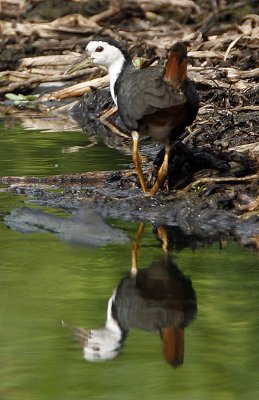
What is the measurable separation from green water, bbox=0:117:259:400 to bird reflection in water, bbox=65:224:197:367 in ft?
0.13

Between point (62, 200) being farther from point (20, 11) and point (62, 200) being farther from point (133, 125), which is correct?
point (20, 11)

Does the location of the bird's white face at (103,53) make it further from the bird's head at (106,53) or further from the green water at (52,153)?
the green water at (52,153)

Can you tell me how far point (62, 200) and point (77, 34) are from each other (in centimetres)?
759

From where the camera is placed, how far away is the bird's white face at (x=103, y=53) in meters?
7.96

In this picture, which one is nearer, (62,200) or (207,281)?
(207,281)

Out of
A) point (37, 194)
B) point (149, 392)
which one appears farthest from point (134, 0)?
point (149, 392)

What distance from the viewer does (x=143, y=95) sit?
707 centimetres

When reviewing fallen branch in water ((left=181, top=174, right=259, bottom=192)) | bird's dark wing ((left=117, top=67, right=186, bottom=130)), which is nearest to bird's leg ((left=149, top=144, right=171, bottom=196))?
fallen branch in water ((left=181, top=174, right=259, bottom=192))

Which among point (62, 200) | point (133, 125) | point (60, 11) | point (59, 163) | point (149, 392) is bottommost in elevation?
point (60, 11)

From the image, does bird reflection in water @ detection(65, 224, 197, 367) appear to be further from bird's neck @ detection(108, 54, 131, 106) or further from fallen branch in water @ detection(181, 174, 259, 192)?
bird's neck @ detection(108, 54, 131, 106)

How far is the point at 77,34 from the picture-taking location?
14797mm

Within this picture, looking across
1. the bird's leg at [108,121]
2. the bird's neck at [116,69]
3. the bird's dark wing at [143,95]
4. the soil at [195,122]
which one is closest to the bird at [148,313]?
the soil at [195,122]

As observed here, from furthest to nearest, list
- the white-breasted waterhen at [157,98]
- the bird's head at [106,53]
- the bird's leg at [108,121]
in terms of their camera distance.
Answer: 1. the bird's leg at [108,121]
2. the bird's head at [106,53]
3. the white-breasted waterhen at [157,98]

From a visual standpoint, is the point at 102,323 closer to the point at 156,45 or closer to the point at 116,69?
the point at 116,69
